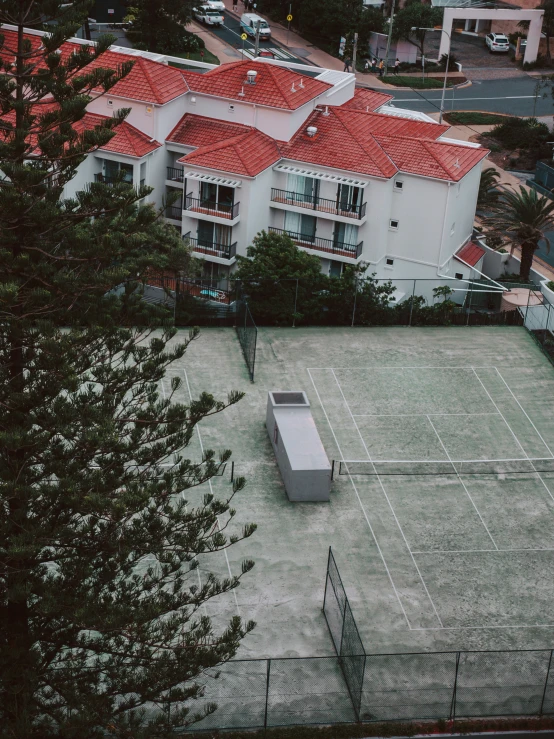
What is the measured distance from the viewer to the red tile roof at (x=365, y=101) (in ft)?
185

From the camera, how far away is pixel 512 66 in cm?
8725

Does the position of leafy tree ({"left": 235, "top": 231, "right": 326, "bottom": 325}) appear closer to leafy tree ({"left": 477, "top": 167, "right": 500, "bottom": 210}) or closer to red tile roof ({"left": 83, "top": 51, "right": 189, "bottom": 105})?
red tile roof ({"left": 83, "top": 51, "right": 189, "bottom": 105})

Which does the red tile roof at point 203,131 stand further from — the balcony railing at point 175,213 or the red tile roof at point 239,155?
the balcony railing at point 175,213

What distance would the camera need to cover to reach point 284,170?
163 feet

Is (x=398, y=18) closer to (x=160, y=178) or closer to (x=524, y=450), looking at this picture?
(x=160, y=178)

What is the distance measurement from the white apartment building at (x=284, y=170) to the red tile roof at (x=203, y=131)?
5 centimetres

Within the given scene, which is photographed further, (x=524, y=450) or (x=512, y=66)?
(x=512, y=66)

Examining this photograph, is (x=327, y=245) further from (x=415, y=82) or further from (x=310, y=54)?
(x=310, y=54)

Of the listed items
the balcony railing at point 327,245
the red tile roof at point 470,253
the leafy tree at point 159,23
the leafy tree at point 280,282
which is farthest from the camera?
the leafy tree at point 159,23

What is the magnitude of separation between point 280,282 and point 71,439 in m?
22.1

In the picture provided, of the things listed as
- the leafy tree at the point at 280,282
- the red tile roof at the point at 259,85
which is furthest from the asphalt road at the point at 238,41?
the leafy tree at the point at 280,282

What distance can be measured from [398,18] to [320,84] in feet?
112

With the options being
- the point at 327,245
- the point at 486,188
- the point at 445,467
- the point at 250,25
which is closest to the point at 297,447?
the point at 445,467

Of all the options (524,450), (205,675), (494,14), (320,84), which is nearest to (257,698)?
(205,675)
